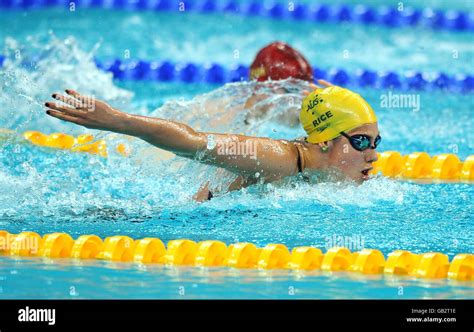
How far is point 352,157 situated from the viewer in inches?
155

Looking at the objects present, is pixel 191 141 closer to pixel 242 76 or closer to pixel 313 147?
pixel 313 147

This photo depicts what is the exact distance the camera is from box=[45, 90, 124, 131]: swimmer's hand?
10.1ft

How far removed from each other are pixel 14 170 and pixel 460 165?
263cm

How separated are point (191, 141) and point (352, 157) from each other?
0.83 meters

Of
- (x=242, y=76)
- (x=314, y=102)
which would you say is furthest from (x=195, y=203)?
(x=242, y=76)

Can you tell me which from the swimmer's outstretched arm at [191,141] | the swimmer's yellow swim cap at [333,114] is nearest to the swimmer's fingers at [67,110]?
the swimmer's outstretched arm at [191,141]

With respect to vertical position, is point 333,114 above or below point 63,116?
above

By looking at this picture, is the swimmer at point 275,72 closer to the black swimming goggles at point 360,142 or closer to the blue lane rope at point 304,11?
the black swimming goggles at point 360,142

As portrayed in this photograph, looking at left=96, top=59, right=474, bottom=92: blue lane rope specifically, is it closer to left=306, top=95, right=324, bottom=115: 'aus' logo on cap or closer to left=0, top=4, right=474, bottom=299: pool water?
left=0, top=4, right=474, bottom=299: pool water

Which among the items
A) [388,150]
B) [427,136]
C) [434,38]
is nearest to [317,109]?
[388,150]

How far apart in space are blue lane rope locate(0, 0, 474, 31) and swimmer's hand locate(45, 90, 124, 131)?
7376 millimetres

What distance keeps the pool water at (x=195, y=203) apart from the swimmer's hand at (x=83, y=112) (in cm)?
58

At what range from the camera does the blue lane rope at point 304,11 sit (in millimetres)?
10195

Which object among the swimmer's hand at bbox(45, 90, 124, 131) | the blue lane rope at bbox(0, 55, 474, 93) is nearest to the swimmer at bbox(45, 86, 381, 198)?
the swimmer's hand at bbox(45, 90, 124, 131)
